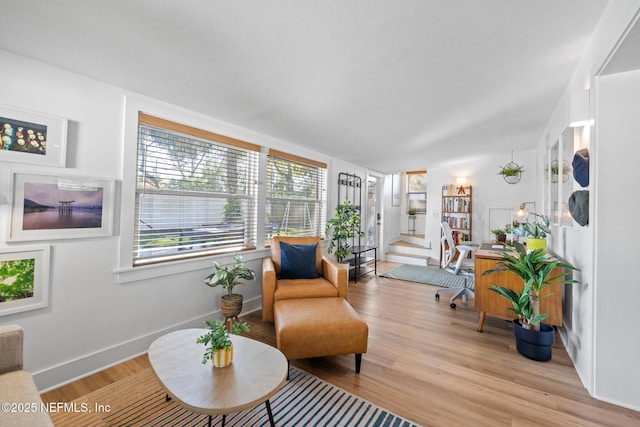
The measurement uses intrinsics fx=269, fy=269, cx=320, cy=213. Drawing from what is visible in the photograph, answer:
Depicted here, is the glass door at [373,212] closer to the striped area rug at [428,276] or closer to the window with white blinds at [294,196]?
the striped area rug at [428,276]

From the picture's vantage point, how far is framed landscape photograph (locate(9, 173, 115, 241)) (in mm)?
1673

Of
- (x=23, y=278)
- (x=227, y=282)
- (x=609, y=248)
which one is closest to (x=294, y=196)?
(x=227, y=282)

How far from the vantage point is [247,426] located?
1518mm

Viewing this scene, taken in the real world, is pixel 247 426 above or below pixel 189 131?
below

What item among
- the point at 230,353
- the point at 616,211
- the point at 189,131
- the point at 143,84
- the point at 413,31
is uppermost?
the point at 413,31

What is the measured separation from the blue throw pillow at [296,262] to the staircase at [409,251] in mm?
3858

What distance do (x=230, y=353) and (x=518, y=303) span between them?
2.36m

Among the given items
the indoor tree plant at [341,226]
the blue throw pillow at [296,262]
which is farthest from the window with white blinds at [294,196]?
the blue throw pillow at [296,262]

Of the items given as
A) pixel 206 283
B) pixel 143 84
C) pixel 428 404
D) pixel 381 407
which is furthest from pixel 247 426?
pixel 143 84

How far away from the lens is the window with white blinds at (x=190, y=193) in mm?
2318

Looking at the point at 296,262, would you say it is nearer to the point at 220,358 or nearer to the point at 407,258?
the point at 220,358

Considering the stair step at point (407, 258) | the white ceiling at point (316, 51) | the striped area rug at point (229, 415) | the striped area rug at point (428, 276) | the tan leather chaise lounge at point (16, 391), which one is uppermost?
the white ceiling at point (316, 51)

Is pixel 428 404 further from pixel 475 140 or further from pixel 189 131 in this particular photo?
pixel 475 140

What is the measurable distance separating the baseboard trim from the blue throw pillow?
110cm
